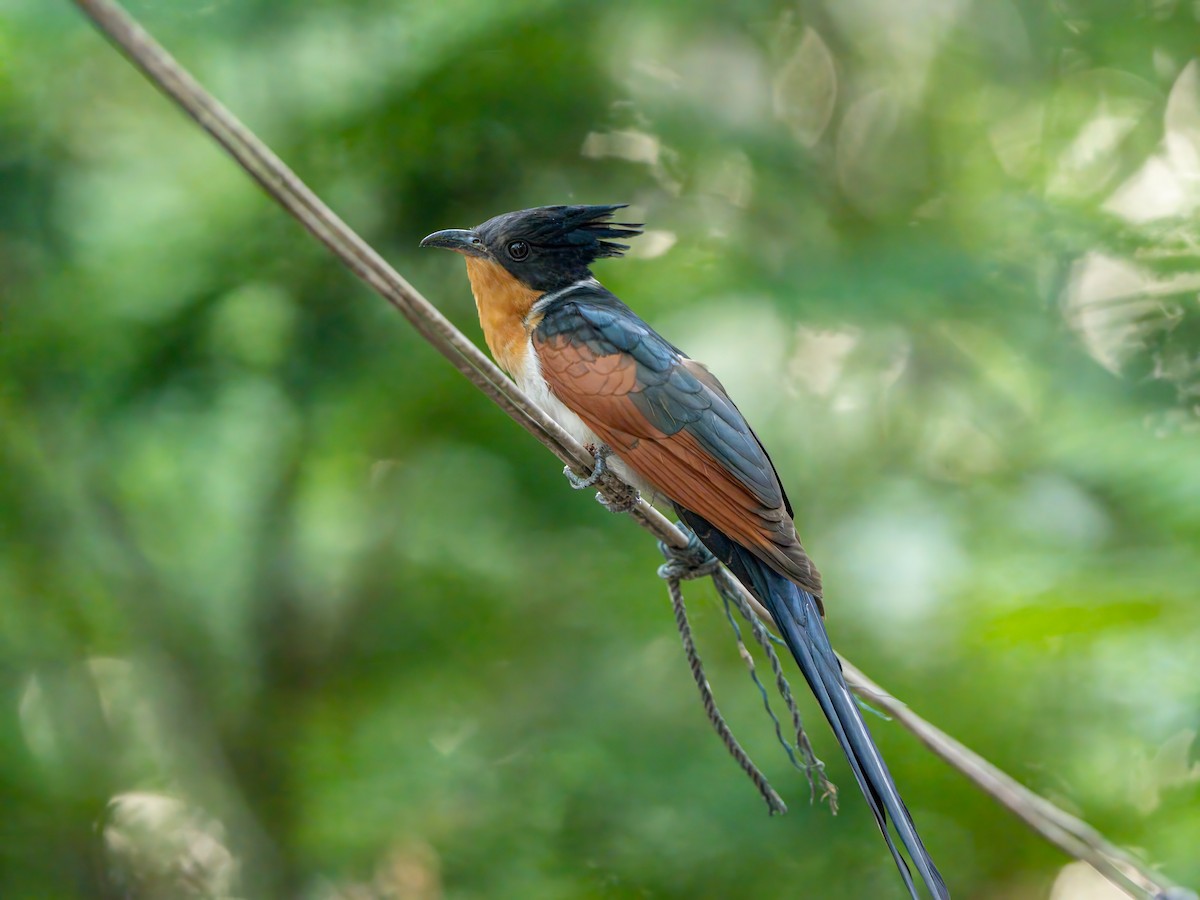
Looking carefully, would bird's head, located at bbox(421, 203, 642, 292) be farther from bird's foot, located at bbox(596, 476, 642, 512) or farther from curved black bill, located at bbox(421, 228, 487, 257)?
bird's foot, located at bbox(596, 476, 642, 512)

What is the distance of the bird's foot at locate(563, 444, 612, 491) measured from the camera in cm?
189

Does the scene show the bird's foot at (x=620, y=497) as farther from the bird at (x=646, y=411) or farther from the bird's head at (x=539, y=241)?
the bird's head at (x=539, y=241)

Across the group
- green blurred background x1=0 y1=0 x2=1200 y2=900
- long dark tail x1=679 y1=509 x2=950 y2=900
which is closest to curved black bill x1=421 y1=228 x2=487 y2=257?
long dark tail x1=679 y1=509 x2=950 y2=900

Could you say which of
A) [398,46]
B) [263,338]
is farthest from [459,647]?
[398,46]

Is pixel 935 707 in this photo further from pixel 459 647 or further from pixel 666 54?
pixel 666 54

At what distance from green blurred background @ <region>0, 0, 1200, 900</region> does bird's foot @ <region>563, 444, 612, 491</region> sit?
1495 mm

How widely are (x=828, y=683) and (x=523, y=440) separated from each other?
6.82ft

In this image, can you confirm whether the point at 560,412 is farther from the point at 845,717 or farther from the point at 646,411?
the point at 845,717

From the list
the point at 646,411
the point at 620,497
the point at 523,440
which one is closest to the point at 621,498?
the point at 620,497

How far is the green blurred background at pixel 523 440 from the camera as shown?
130 inches

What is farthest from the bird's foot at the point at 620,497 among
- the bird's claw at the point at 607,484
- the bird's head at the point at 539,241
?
the bird's head at the point at 539,241

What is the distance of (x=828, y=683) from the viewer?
171 cm

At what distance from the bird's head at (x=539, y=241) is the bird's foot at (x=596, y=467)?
0.43 metres

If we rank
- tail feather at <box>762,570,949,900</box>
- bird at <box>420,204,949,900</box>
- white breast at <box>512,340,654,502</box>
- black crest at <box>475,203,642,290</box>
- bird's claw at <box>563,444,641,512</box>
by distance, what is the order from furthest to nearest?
black crest at <box>475,203,642,290</box>
white breast at <box>512,340,654,502</box>
bird's claw at <box>563,444,641,512</box>
bird at <box>420,204,949,900</box>
tail feather at <box>762,570,949,900</box>
